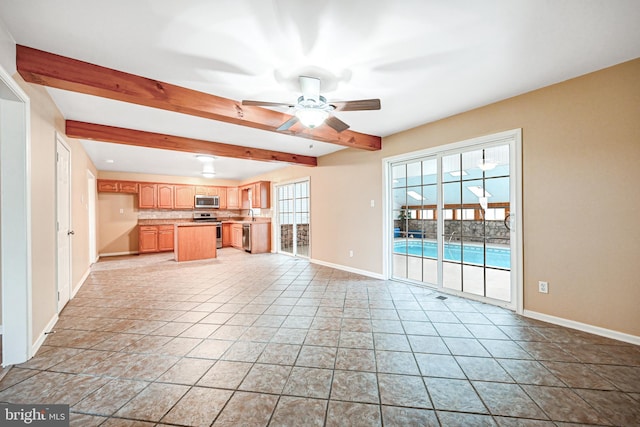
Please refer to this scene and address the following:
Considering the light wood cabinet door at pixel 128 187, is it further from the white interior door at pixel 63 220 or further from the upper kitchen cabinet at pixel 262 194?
the white interior door at pixel 63 220

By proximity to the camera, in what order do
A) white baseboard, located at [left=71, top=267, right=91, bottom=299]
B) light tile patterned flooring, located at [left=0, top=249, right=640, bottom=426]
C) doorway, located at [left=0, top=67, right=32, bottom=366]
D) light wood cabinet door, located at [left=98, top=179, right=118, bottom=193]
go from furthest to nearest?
light wood cabinet door, located at [left=98, top=179, right=118, bottom=193] < white baseboard, located at [left=71, top=267, right=91, bottom=299] < doorway, located at [left=0, top=67, right=32, bottom=366] < light tile patterned flooring, located at [left=0, top=249, right=640, bottom=426]

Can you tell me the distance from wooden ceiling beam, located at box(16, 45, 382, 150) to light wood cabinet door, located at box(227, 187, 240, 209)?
631 centimetres

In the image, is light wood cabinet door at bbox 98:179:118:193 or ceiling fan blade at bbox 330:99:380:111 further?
light wood cabinet door at bbox 98:179:118:193

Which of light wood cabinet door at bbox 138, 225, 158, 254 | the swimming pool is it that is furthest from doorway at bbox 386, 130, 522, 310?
light wood cabinet door at bbox 138, 225, 158, 254

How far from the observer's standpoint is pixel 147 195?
24.5ft

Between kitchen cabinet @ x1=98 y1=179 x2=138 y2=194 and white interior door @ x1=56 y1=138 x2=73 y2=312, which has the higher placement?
kitchen cabinet @ x1=98 y1=179 x2=138 y2=194

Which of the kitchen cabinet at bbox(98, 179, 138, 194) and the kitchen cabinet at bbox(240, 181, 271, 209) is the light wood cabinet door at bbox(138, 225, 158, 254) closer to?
the kitchen cabinet at bbox(98, 179, 138, 194)

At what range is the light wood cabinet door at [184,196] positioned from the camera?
7.98m

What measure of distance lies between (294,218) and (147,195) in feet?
14.5

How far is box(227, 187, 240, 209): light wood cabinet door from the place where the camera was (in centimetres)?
893

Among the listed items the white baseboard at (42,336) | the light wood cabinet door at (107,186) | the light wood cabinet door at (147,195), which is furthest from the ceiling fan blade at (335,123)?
the light wood cabinet door at (107,186)

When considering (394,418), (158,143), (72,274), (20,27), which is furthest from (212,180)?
(394,418)

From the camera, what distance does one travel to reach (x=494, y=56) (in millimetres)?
2092

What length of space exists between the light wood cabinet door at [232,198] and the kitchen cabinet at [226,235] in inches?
26.4
